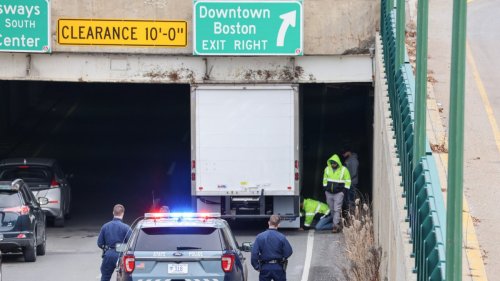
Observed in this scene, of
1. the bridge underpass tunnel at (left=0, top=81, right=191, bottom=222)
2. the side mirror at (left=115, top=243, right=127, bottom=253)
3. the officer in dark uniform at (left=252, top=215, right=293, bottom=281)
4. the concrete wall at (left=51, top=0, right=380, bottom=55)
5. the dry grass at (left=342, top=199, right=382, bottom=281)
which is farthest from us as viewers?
the bridge underpass tunnel at (left=0, top=81, right=191, bottom=222)

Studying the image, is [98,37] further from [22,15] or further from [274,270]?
[274,270]

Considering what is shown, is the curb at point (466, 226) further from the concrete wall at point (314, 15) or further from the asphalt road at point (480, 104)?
the concrete wall at point (314, 15)

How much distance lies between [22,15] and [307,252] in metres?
7.72

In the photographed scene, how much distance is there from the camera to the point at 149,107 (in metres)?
50.9

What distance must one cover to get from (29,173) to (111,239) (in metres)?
9.95

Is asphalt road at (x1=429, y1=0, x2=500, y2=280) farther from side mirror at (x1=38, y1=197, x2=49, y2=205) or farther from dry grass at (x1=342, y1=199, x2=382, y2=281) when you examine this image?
side mirror at (x1=38, y1=197, x2=49, y2=205)

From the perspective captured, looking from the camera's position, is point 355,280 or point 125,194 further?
point 125,194

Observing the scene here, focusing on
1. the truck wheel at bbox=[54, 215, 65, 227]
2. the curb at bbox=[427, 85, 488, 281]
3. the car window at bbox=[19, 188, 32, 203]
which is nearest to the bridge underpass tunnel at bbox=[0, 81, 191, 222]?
the truck wheel at bbox=[54, 215, 65, 227]

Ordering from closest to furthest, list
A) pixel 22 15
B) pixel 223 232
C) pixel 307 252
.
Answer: pixel 223 232 < pixel 307 252 < pixel 22 15

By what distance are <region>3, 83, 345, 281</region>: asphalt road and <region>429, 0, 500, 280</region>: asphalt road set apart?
422 centimetres

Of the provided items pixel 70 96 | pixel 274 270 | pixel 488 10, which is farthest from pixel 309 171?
pixel 274 270

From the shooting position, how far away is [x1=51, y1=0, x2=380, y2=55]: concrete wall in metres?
27.9

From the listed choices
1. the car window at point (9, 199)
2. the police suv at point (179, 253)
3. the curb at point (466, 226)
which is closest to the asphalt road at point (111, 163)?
the car window at point (9, 199)

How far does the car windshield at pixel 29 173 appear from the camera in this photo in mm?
28359
